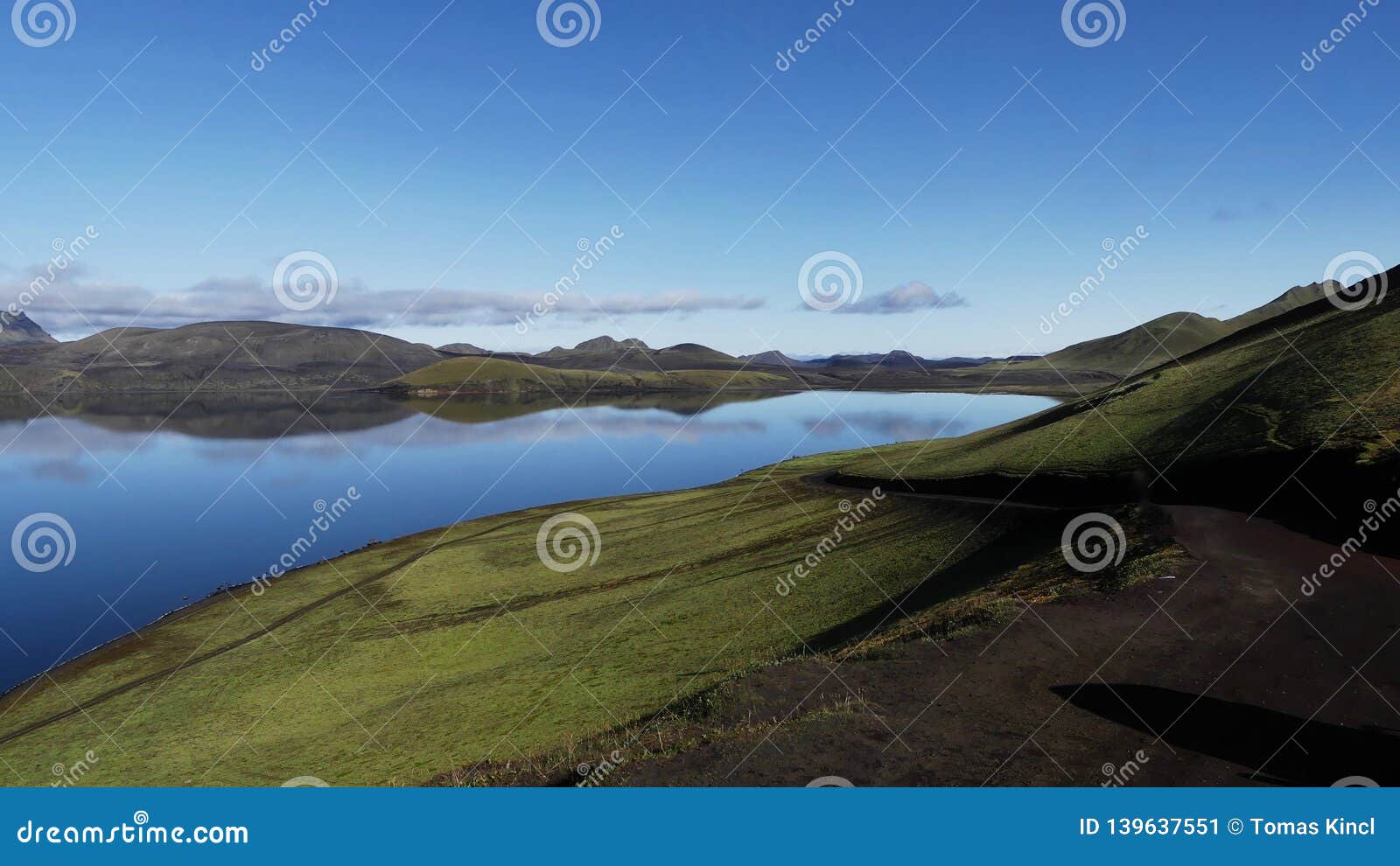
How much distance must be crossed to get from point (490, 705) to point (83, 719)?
712 inches

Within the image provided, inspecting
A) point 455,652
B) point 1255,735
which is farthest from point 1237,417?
point 455,652

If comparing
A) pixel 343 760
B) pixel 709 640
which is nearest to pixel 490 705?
pixel 343 760

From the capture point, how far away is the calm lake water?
4606 cm

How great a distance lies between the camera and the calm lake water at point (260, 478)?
46.1 metres

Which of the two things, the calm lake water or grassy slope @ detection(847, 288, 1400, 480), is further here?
the calm lake water

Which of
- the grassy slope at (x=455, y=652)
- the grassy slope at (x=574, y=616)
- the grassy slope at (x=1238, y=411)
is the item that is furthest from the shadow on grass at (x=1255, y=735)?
the grassy slope at (x=1238, y=411)

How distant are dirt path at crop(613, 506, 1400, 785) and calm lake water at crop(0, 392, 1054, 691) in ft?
132

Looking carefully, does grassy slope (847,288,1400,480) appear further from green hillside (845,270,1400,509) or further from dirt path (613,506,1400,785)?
dirt path (613,506,1400,785)

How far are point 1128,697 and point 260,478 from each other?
9806 cm

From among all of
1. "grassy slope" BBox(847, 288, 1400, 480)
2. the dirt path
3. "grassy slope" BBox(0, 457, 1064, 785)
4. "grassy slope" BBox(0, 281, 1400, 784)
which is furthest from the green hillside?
the dirt path

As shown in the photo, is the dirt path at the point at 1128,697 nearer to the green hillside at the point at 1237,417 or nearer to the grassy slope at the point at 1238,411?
the green hillside at the point at 1237,417

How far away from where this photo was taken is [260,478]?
88.4 metres

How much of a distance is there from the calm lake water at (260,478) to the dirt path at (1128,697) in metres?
40.1

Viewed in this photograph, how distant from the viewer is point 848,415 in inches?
7318
